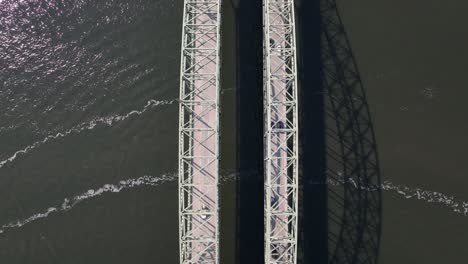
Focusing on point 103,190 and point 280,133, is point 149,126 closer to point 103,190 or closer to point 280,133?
point 103,190

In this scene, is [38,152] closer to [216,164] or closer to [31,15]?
[31,15]

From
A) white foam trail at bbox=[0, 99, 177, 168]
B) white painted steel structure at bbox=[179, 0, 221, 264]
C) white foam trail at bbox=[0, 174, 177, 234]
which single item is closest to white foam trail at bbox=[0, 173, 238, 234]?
white foam trail at bbox=[0, 174, 177, 234]

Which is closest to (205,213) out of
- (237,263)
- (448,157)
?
(237,263)

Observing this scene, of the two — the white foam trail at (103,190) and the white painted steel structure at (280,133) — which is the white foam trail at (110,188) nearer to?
the white foam trail at (103,190)

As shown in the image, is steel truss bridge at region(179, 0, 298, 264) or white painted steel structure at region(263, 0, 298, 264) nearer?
white painted steel structure at region(263, 0, 298, 264)

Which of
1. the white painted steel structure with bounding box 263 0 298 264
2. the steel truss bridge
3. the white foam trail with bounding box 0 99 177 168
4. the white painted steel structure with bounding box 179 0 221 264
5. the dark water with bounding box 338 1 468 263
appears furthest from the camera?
the white foam trail with bounding box 0 99 177 168

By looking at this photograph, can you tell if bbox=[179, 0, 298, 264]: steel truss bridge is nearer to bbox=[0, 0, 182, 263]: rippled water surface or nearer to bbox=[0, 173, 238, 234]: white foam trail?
bbox=[0, 173, 238, 234]: white foam trail
